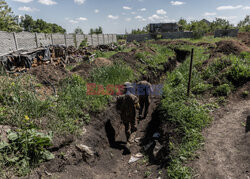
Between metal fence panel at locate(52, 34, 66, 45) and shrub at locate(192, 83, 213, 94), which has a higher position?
metal fence panel at locate(52, 34, 66, 45)

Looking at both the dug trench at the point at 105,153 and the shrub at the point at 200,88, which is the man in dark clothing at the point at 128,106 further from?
the shrub at the point at 200,88

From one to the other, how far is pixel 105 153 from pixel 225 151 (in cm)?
289

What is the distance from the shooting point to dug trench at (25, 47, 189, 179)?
3.33 metres

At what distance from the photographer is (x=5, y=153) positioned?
279 centimetres

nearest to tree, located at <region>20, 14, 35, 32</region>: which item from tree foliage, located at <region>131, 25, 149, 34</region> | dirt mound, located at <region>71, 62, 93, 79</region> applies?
tree foliage, located at <region>131, 25, 149, 34</region>

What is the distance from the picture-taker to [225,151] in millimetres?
3475

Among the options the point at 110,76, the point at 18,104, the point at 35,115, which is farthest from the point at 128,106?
the point at 18,104

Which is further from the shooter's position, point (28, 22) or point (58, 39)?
point (28, 22)

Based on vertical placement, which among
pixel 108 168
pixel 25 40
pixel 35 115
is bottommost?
pixel 108 168

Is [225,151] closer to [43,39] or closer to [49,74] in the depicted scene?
[49,74]

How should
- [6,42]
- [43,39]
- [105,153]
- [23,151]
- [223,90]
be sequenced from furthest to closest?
[43,39]
[6,42]
[223,90]
[105,153]
[23,151]

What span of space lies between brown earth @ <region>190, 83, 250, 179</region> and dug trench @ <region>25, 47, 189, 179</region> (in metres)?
0.84

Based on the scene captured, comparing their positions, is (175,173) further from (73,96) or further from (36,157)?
(73,96)

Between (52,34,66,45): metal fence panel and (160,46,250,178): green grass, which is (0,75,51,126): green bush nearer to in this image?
(160,46,250,178): green grass
